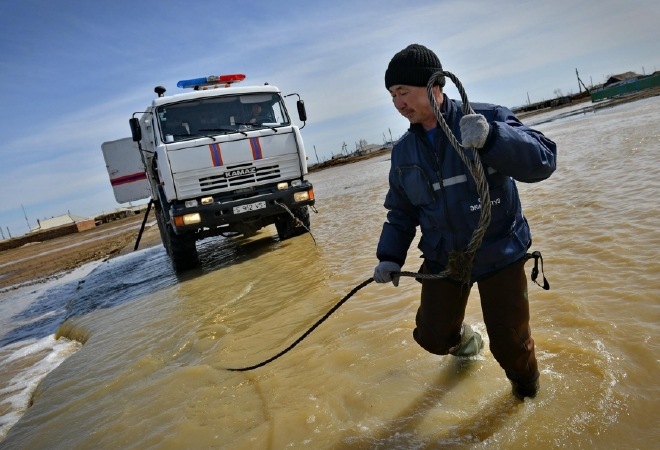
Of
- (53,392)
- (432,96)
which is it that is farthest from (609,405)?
(53,392)

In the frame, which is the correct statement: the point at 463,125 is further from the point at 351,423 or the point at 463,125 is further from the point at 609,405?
the point at 351,423

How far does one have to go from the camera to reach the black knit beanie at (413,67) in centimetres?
206

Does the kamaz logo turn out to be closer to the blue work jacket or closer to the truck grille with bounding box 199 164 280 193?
the truck grille with bounding box 199 164 280 193

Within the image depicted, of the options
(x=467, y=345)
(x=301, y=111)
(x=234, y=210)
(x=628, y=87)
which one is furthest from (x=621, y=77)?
(x=467, y=345)

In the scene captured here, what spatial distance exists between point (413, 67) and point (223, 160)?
530 cm

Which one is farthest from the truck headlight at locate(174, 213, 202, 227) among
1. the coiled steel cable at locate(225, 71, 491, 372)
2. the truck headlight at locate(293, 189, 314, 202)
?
the coiled steel cable at locate(225, 71, 491, 372)

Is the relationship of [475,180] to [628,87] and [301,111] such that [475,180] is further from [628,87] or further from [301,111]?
[628,87]

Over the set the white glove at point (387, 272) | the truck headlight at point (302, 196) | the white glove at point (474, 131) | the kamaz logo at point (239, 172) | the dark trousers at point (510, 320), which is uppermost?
the kamaz logo at point (239, 172)

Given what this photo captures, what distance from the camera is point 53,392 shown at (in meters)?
3.69

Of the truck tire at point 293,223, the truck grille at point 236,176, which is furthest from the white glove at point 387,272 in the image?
the truck tire at point 293,223

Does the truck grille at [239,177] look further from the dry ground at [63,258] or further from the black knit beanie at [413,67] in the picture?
the dry ground at [63,258]

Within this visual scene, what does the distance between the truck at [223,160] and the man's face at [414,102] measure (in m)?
5.16

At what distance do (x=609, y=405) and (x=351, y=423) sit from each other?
1.25 metres

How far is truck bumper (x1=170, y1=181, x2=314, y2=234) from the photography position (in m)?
6.76
